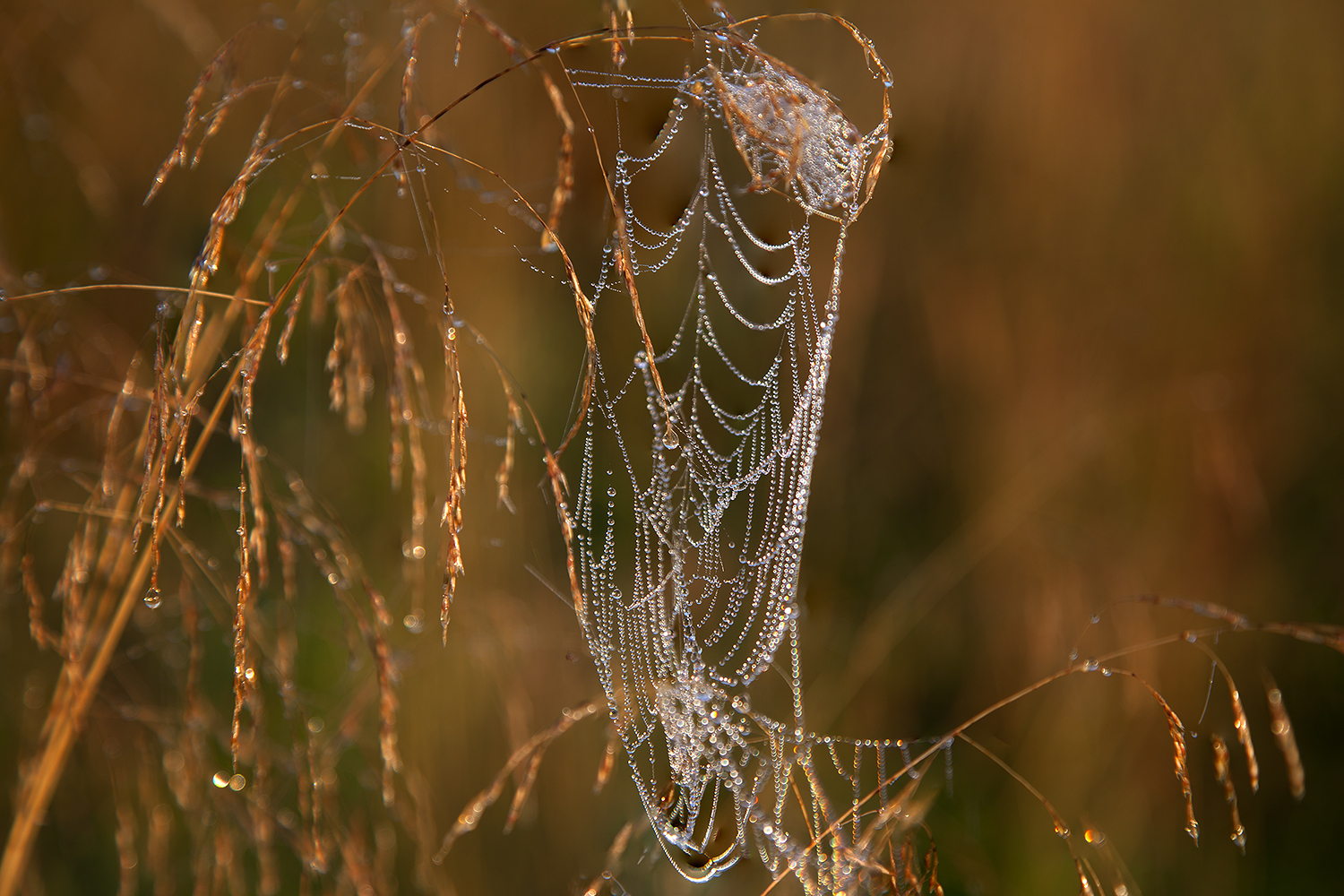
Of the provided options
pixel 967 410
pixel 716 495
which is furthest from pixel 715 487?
pixel 967 410

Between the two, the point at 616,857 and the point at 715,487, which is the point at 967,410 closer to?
the point at 715,487

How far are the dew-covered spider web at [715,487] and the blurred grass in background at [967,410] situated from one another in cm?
11

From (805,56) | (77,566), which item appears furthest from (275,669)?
(805,56)

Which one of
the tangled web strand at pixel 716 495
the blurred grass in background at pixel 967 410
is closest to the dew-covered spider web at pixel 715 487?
the tangled web strand at pixel 716 495

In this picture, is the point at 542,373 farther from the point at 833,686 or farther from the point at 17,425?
the point at 17,425

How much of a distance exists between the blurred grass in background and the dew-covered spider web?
0.11m

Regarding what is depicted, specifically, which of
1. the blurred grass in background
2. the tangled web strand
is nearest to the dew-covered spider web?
the tangled web strand

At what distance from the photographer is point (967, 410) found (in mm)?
1617

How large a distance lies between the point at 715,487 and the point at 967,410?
62 cm

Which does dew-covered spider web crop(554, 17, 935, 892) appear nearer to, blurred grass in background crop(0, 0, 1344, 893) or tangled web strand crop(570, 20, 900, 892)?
tangled web strand crop(570, 20, 900, 892)

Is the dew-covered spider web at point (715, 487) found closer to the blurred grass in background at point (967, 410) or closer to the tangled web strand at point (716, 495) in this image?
the tangled web strand at point (716, 495)

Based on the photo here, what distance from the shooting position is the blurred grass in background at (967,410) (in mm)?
1496

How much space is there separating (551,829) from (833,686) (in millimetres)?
551

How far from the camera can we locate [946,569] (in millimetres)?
1583
